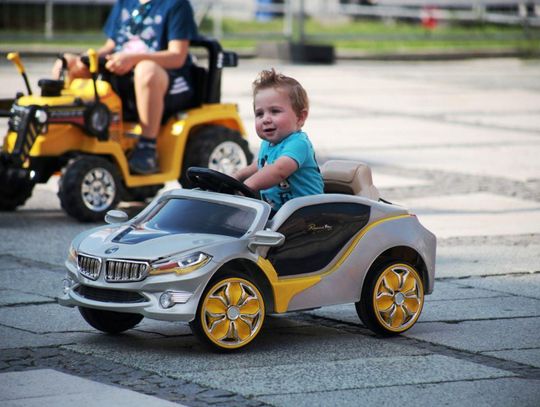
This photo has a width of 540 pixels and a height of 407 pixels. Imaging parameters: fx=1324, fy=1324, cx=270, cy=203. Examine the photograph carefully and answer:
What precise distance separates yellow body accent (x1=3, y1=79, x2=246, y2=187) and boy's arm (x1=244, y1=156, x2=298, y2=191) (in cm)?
347

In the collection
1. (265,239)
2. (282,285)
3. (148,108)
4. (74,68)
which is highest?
(74,68)

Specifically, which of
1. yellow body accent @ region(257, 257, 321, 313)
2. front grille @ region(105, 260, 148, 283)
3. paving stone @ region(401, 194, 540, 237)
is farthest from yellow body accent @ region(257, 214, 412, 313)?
paving stone @ region(401, 194, 540, 237)

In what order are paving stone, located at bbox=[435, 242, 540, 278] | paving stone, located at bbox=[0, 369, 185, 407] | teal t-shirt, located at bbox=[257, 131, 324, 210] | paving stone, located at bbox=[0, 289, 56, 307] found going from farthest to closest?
paving stone, located at bbox=[435, 242, 540, 278]
paving stone, located at bbox=[0, 289, 56, 307]
teal t-shirt, located at bbox=[257, 131, 324, 210]
paving stone, located at bbox=[0, 369, 185, 407]

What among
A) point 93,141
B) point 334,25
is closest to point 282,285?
point 93,141

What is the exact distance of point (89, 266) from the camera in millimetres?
5770

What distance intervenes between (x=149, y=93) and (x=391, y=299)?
3.92 m

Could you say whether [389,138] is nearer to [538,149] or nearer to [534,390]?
[538,149]

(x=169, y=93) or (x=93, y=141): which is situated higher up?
(x=169, y=93)

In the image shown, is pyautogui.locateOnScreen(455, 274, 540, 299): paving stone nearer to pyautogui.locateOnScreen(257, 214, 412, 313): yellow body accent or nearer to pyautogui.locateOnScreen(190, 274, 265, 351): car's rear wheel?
pyautogui.locateOnScreen(257, 214, 412, 313): yellow body accent

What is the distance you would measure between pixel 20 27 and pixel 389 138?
13007 millimetres

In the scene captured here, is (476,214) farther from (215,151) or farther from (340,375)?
(340,375)

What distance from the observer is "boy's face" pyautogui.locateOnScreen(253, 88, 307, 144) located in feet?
20.4

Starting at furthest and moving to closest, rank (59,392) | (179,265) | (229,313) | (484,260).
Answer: (484,260) < (229,313) < (179,265) < (59,392)

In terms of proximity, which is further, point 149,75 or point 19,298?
point 149,75
